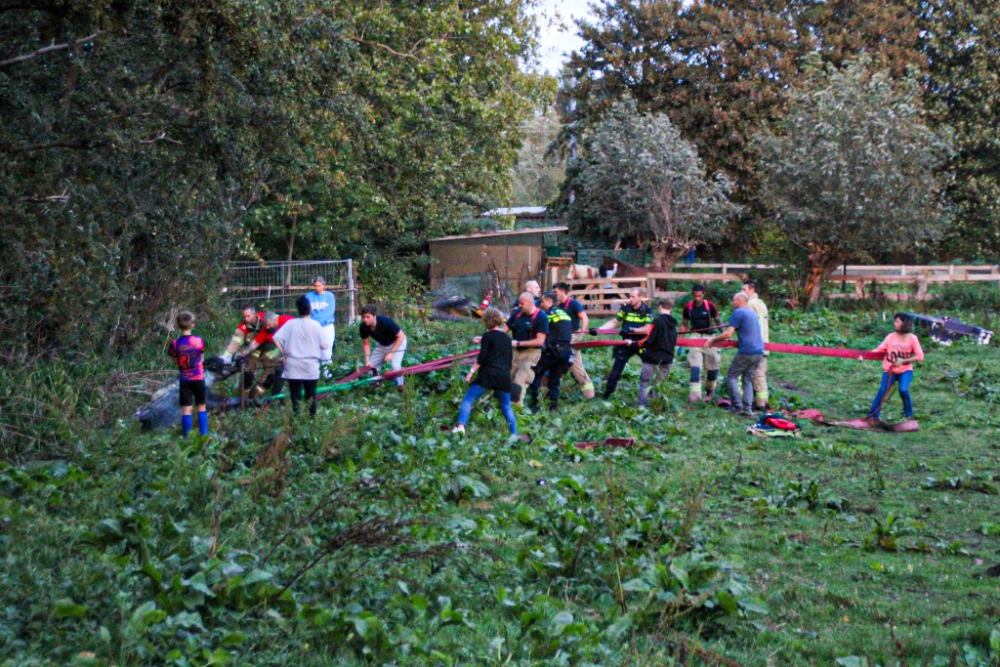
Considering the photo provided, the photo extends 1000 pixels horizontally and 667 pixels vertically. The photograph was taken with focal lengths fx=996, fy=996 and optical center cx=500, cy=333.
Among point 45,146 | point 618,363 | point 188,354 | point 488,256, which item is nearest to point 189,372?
point 188,354

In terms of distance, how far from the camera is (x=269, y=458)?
Result: 8406 mm

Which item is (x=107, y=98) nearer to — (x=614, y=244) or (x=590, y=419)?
(x=590, y=419)

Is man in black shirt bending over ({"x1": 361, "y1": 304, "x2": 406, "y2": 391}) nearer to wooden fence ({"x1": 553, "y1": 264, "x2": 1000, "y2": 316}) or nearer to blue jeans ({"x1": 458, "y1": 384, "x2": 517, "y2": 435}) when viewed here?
blue jeans ({"x1": 458, "y1": 384, "x2": 517, "y2": 435})

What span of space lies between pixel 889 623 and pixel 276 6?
29.3 feet

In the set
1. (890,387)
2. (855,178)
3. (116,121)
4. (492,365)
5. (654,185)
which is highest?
(654,185)

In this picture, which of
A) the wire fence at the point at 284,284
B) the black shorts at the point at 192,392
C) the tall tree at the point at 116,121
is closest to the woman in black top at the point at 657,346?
the tall tree at the point at 116,121

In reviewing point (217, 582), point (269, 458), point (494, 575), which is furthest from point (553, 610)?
point (269, 458)

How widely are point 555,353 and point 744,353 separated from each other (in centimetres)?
258

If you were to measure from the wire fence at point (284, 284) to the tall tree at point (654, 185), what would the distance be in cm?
1651

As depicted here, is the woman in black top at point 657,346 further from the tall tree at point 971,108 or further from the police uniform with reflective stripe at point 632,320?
the tall tree at point 971,108

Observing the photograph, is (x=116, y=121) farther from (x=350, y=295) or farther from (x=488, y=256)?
(x=488, y=256)

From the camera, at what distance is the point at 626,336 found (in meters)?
14.1

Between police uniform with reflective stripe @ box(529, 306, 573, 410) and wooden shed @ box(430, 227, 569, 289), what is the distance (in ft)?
52.5

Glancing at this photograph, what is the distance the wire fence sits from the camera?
20328mm
